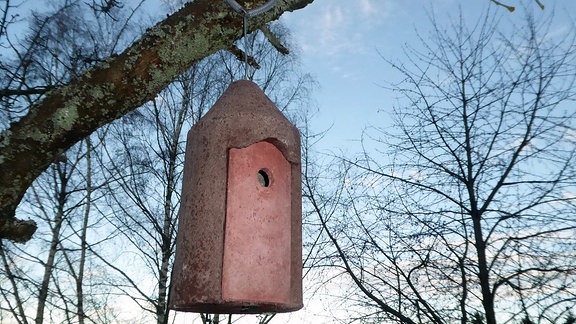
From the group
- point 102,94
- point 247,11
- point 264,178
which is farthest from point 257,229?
point 247,11

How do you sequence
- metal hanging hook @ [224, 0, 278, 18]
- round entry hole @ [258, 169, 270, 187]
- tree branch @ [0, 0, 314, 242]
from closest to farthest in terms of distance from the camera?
tree branch @ [0, 0, 314, 242] → metal hanging hook @ [224, 0, 278, 18] → round entry hole @ [258, 169, 270, 187]

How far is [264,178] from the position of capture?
2412 millimetres

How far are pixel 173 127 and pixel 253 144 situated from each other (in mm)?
5679

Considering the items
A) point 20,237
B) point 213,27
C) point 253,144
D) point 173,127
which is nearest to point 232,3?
point 213,27

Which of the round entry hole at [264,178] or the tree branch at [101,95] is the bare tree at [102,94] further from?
the round entry hole at [264,178]

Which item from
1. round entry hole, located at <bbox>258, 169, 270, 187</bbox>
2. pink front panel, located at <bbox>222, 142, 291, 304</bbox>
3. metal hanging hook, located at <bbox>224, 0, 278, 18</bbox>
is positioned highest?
metal hanging hook, located at <bbox>224, 0, 278, 18</bbox>

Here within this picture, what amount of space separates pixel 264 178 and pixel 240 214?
30 cm

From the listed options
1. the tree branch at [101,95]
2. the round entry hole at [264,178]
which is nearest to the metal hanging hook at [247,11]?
the tree branch at [101,95]

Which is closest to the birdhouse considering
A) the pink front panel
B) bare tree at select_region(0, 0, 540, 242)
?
the pink front panel

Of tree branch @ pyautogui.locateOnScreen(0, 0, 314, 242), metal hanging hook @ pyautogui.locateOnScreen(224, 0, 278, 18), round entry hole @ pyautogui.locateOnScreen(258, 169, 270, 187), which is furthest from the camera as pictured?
round entry hole @ pyautogui.locateOnScreen(258, 169, 270, 187)

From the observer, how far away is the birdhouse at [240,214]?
2.09m

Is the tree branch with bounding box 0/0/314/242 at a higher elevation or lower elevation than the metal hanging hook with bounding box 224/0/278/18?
lower

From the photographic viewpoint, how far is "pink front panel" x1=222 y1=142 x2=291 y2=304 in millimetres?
2088

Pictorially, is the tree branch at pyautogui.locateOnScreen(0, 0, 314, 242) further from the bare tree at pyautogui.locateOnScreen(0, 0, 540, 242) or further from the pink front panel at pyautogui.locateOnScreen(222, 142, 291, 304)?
the pink front panel at pyautogui.locateOnScreen(222, 142, 291, 304)
